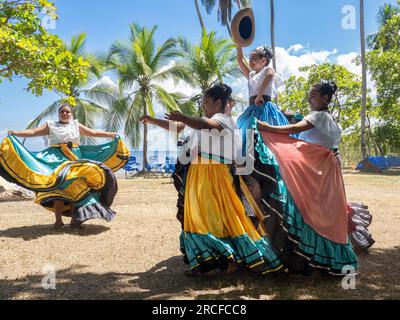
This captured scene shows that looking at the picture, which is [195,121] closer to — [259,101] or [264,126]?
[264,126]

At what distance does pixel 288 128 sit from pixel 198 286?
1718mm

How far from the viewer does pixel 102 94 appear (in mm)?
23938

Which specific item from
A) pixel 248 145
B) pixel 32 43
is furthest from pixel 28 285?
pixel 32 43

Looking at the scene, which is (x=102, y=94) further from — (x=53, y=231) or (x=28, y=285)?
(x=28, y=285)

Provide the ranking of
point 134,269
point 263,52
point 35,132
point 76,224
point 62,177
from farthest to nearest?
point 35,132
point 76,224
point 62,177
point 263,52
point 134,269

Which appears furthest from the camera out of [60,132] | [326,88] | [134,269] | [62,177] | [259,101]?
[60,132]

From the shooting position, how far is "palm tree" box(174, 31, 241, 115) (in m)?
21.9

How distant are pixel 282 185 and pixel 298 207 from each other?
25 centimetres

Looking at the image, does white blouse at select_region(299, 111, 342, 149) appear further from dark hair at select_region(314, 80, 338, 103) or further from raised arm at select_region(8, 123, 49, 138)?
raised arm at select_region(8, 123, 49, 138)

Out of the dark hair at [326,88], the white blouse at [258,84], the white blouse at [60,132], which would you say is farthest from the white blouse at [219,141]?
the white blouse at [60,132]

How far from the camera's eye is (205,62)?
22188 millimetres

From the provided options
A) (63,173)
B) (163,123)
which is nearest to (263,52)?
(163,123)

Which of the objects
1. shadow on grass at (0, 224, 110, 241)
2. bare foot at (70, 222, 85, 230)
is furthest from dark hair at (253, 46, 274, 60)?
bare foot at (70, 222, 85, 230)

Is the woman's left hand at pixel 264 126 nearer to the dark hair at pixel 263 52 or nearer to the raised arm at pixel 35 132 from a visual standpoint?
the dark hair at pixel 263 52
